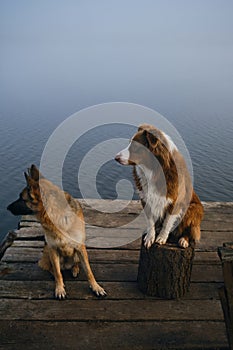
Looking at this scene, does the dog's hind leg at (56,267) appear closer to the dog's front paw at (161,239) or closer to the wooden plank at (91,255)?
the wooden plank at (91,255)

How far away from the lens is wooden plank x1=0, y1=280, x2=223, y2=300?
3.99 metres

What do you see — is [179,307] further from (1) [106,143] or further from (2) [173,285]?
(1) [106,143]

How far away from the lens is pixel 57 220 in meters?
4.01

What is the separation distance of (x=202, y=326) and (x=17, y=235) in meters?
3.12

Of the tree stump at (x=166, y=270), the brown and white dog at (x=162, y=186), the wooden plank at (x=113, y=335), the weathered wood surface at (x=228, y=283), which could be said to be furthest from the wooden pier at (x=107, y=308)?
the weathered wood surface at (x=228, y=283)

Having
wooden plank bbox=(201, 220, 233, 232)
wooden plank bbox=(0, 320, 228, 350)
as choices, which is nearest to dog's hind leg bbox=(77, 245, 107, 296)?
wooden plank bbox=(0, 320, 228, 350)

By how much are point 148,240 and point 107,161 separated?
11358mm

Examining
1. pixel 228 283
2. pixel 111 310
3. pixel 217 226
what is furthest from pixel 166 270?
pixel 217 226

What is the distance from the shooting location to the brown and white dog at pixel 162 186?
3.68 metres

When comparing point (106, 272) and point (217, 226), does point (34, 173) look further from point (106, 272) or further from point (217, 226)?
point (217, 226)

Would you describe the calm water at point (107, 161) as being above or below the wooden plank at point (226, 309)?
below

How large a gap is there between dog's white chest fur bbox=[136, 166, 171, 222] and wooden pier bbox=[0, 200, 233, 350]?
0.99m

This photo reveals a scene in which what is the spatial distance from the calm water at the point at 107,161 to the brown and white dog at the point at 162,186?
338 inches

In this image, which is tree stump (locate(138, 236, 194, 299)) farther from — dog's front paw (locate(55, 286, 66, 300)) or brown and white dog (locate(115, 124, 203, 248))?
dog's front paw (locate(55, 286, 66, 300))
